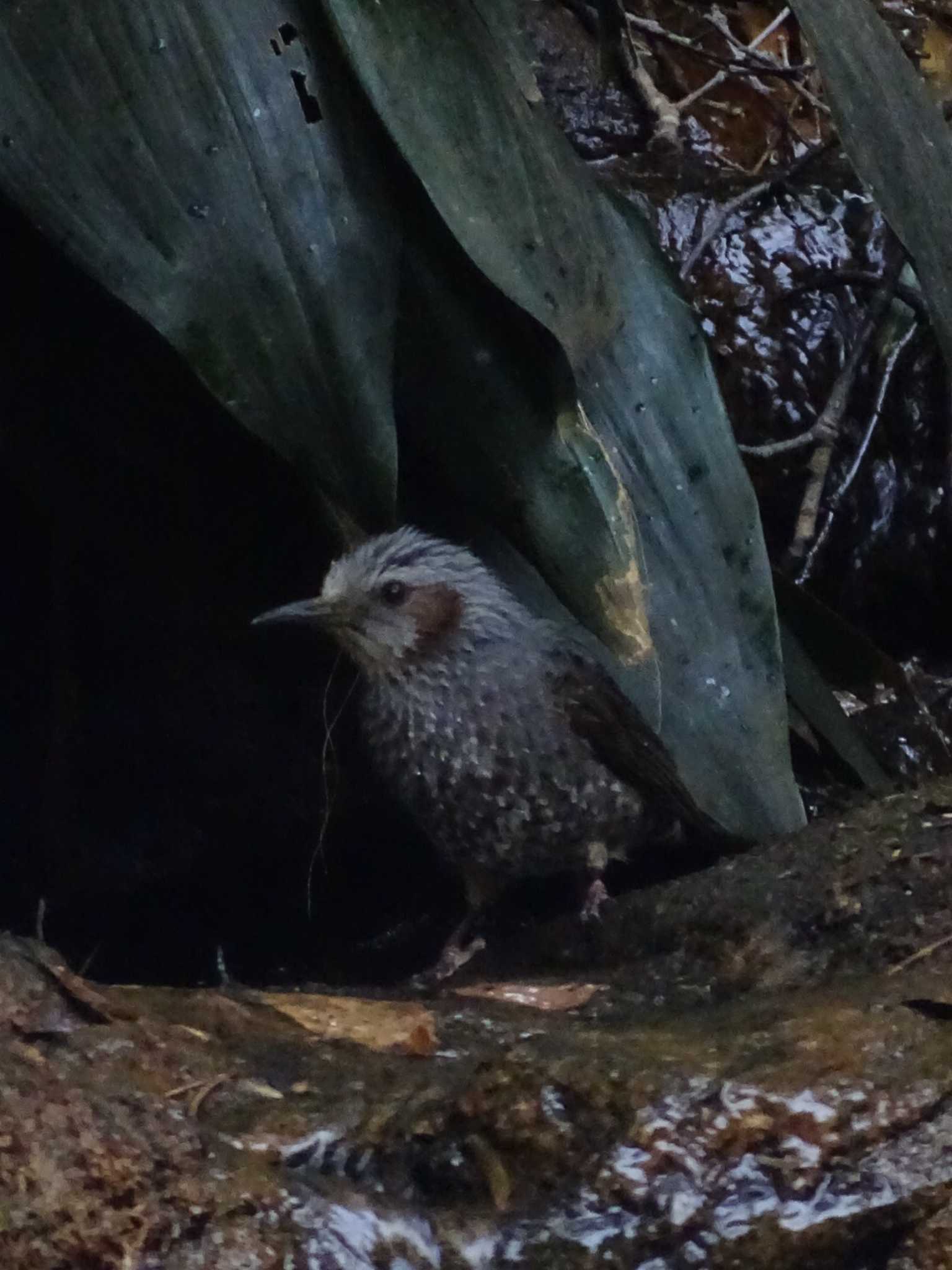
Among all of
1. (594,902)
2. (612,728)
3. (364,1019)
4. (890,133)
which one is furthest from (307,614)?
(890,133)

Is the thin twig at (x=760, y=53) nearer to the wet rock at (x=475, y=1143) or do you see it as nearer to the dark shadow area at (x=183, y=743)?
the dark shadow area at (x=183, y=743)

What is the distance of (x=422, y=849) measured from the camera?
3891mm

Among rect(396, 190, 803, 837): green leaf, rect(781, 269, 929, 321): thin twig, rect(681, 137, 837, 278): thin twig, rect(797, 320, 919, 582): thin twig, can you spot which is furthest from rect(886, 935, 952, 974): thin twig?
rect(781, 269, 929, 321): thin twig

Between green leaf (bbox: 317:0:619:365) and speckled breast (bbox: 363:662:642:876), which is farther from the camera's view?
speckled breast (bbox: 363:662:642:876)

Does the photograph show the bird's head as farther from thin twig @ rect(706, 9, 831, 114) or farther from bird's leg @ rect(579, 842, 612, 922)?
thin twig @ rect(706, 9, 831, 114)

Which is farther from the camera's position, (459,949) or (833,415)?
(833,415)

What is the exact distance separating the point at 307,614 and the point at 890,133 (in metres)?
1.58

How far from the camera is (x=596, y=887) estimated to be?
135 inches

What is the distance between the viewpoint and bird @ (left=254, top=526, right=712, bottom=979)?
3.38 meters

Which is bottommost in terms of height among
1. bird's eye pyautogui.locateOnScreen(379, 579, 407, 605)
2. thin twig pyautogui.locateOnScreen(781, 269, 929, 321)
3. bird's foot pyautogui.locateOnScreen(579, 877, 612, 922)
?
bird's foot pyautogui.locateOnScreen(579, 877, 612, 922)

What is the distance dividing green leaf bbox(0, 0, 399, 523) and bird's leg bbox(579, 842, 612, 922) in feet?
4.20

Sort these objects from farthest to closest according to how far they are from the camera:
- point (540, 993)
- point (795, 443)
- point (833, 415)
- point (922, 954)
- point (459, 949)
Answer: point (833, 415), point (795, 443), point (459, 949), point (540, 993), point (922, 954)

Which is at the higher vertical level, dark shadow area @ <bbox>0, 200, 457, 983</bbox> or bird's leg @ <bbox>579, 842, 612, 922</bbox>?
dark shadow area @ <bbox>0, 200, 457, 983</bbox>

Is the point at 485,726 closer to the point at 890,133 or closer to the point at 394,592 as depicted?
the point at 394,592
